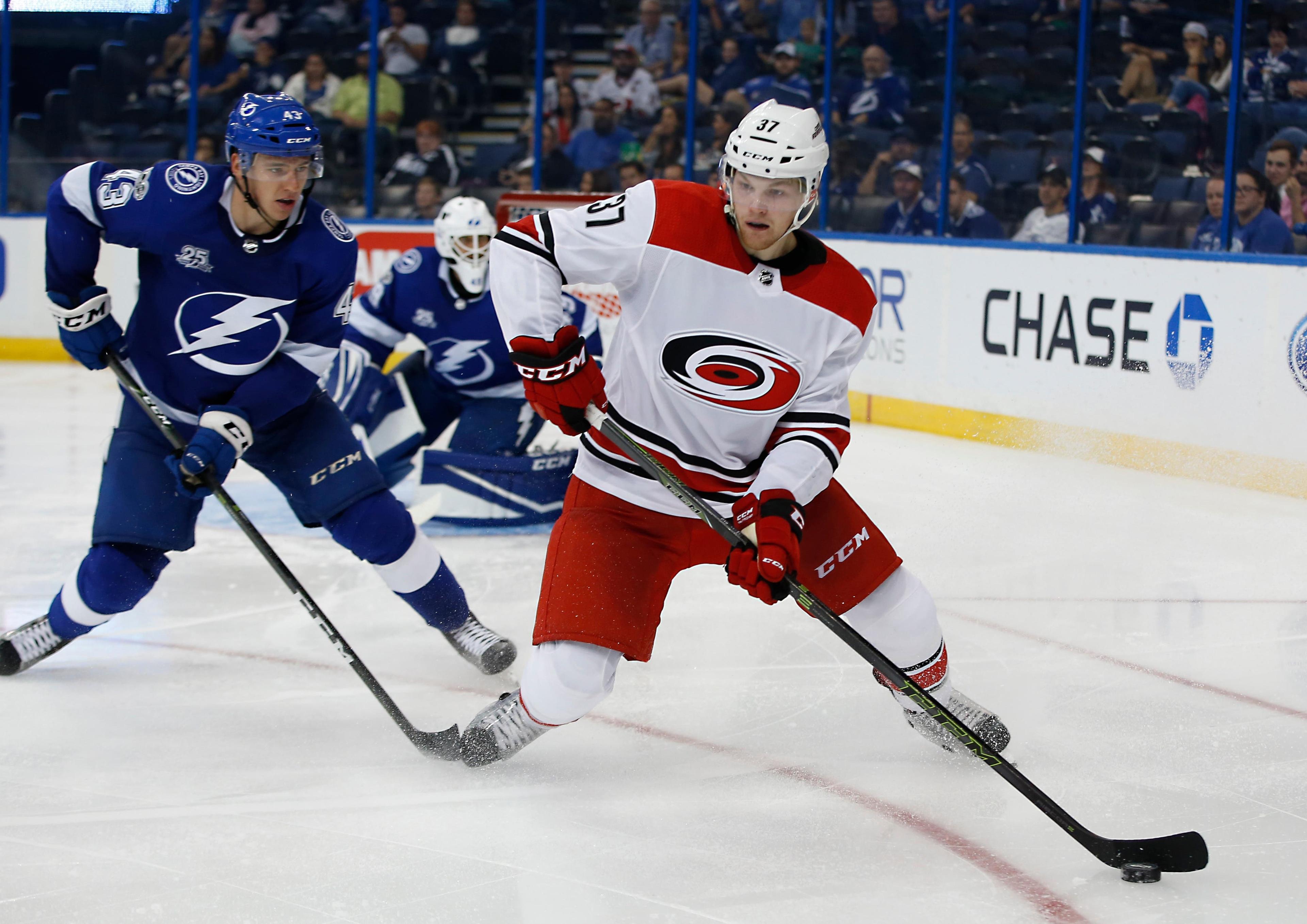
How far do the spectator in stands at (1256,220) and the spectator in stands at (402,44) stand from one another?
14.8 feet

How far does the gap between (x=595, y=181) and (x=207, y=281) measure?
204 inches

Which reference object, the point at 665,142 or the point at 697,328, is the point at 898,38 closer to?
the point at 665,142

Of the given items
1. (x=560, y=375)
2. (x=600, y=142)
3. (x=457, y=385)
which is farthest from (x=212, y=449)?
(x=600, y=142)

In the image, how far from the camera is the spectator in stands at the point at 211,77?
8109 mm

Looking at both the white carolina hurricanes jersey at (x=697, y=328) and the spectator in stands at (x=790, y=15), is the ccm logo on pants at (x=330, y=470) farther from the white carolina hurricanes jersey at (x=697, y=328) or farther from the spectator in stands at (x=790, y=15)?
the spectator in stands at (x=790, y=15)

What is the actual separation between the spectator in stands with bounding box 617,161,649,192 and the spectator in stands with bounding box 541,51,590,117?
0.39 m

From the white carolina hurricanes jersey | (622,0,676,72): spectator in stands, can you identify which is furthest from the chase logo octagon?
(622,0,676,72): spectator in stands

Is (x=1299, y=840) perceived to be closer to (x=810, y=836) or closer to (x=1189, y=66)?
(x=810, y=836)

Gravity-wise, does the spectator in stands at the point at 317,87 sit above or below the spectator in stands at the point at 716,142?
above

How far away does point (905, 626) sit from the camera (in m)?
2.53

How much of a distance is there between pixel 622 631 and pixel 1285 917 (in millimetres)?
1004

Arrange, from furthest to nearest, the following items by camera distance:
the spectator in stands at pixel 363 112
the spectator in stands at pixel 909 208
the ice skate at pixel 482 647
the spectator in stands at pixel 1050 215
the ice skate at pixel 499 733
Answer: the spectator in stands at pixel 363 112
the spectator in stands at pixel 909 208
the spectator in stands at pixel 1050 215
the ice skate at pixel 482 647
the ice skate at pixel 499 733

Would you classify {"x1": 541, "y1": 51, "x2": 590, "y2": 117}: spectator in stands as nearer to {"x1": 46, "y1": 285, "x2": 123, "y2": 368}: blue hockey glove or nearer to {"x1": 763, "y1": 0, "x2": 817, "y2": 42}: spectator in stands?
Result: {"x1": 763, "y1": 0, "x2": 817, "y2": 42}: spectator in stands

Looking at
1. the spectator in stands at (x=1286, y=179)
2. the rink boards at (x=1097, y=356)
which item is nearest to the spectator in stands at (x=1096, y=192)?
the rink boards at (x=1097, y=356)
